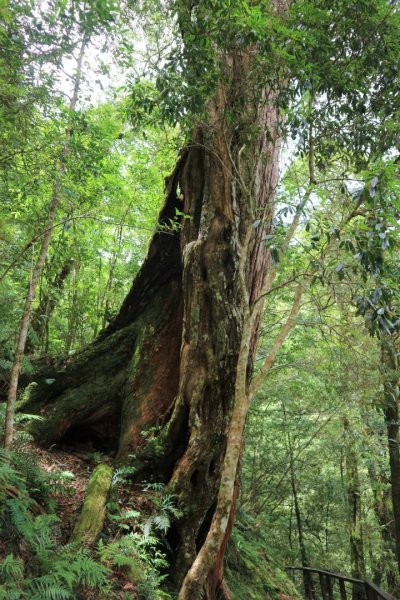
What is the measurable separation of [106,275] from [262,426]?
691 centimetres

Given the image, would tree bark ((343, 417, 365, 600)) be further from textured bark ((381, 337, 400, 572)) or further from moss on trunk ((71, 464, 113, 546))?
Answer: moss on trunk ((71, 464, 113, 546))

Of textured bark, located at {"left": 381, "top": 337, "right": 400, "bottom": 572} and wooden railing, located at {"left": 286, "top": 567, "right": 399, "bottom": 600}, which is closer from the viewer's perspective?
wooden railing, located at {"left": 286, "top": 567, "right": 399, "bottom": 600}

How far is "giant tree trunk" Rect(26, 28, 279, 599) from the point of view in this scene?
4.67m

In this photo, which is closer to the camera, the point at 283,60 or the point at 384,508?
the point at 283,60

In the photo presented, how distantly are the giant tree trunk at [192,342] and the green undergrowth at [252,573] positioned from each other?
139 centimetres

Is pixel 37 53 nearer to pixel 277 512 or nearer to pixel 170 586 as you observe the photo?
pixel 170 586

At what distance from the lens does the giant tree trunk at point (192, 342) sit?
184 inches

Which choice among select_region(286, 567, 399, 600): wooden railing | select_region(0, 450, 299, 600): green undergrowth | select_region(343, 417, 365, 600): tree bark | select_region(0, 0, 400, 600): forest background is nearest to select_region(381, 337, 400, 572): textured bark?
select_region(0, 0, 400, 600): forest background

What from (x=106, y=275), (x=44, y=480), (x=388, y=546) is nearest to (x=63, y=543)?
(x=44, y=480)

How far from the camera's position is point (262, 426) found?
1291cm

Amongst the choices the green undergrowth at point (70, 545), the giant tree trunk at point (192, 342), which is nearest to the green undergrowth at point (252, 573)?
the giant tree trunk at point (192, 342)

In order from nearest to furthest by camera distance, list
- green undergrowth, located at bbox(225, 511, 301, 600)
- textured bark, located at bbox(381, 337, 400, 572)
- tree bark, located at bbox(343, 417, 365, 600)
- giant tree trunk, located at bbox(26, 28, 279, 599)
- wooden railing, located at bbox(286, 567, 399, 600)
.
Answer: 1. giant tree trunk, located at bbox(26, 28, 279, 599)
2. wooden railing, located at bbox(286, 567, 399, 600)
3. green undergrowth, located at bbox(225, 511, 301, 600)
4. textured bark, located at bbox(381, 337, 400, 572)
5. tree bark, located at bbox(343, 417, 365, 600)

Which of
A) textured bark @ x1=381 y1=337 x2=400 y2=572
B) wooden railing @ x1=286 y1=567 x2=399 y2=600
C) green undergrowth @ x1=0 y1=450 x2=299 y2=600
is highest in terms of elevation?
textured bark @ x1=381 y1=337 x2=400 y2=572

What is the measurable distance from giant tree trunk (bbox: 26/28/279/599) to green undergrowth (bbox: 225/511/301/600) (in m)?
1.39
